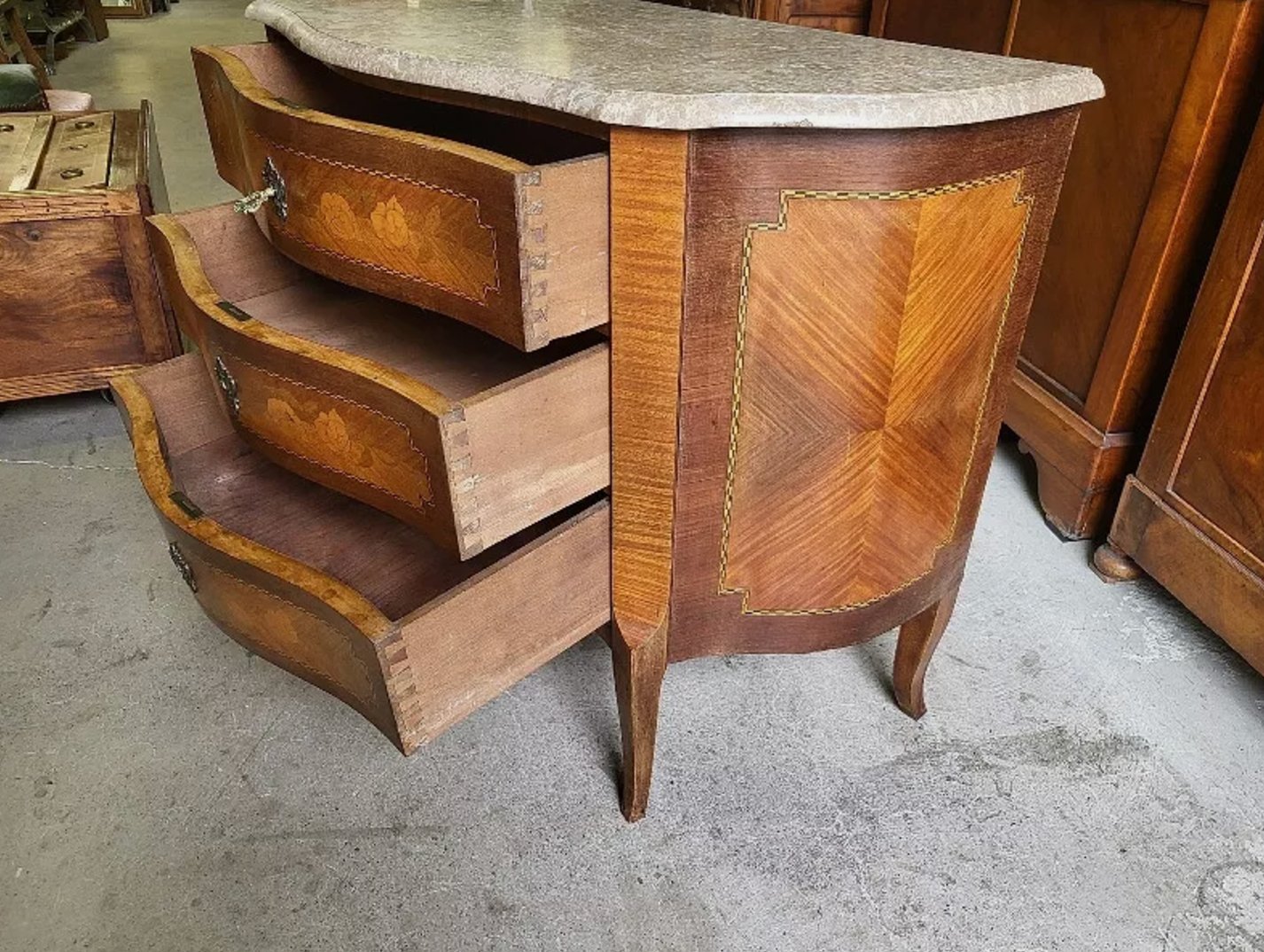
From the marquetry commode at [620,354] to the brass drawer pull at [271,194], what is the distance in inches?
0.5

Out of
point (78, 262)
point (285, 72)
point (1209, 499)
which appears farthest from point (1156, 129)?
point (78, 262)

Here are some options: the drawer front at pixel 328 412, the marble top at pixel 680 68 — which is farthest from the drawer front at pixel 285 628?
the marble top at pixel 680 68

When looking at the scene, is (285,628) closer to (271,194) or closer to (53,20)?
(271,194)

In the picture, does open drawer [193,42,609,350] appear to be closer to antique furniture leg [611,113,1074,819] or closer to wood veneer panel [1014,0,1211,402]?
antique furniture leg [611,113,1074,819]

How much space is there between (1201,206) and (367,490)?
115 centimetres

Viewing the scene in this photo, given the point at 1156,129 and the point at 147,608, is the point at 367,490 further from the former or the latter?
the point at 1156,129

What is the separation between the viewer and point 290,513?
1060 millimetres

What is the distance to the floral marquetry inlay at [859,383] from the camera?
770 mm

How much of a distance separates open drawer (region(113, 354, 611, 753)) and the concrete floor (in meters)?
0.29

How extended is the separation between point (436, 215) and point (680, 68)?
0.77 feet

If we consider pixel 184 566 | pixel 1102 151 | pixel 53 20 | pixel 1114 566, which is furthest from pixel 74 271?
pixel 53 20

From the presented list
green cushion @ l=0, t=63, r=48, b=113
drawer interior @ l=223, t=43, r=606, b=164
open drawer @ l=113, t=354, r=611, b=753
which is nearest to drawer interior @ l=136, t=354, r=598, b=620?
open drawer @ l=113, t=354, r=611, b=753

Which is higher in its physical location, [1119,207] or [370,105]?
[370,105]

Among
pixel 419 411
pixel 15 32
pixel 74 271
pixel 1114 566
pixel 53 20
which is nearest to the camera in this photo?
pixel 419 411
